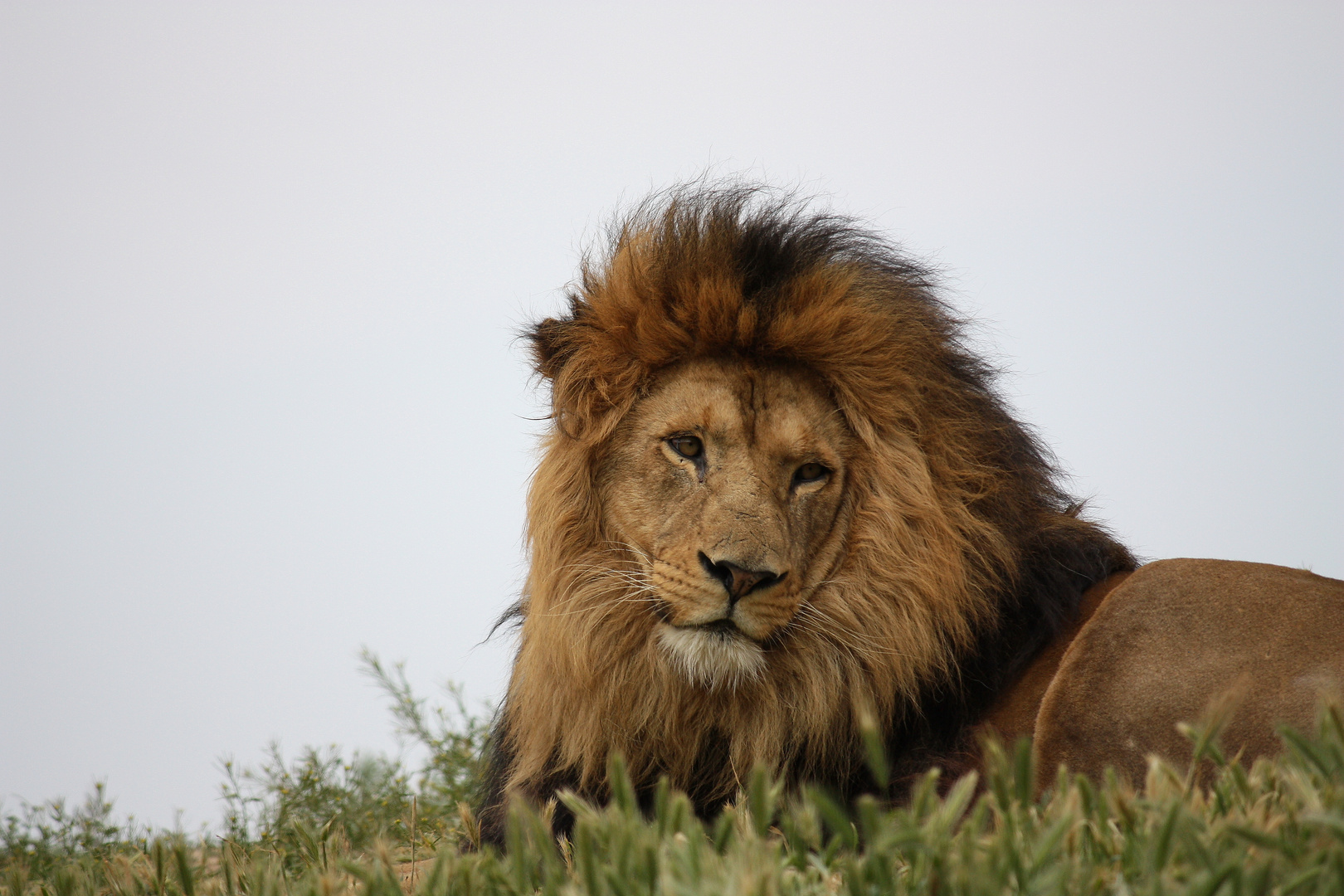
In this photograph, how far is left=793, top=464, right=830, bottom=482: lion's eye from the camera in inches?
144

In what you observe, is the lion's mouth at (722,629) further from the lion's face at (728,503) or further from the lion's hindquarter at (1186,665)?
the lion's hindquarter at (1186,665)

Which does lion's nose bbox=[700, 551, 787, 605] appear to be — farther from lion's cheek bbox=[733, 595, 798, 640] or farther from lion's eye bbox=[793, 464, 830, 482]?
lion's eye bbox=[793, 464, 830, 482]

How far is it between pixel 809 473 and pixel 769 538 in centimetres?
37

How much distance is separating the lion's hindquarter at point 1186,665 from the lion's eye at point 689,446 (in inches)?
48.7

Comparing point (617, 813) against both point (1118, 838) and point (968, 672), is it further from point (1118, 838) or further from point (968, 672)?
point (968, 672)

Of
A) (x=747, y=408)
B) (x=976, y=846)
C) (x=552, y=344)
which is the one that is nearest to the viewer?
(x=976, y=846)

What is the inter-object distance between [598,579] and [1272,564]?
2021mm

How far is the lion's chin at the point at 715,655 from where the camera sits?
11.1 ft

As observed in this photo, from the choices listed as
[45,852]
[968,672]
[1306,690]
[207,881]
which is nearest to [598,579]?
[968,672]

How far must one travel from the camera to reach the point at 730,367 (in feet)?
12.1

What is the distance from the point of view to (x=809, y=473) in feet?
12.0

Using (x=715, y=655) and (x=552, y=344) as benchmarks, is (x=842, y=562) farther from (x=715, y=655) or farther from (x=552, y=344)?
(x=552, y=344)

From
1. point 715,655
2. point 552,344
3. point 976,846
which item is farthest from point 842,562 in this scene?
point 976,846

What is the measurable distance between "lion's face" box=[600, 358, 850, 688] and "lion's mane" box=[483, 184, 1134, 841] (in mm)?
65
